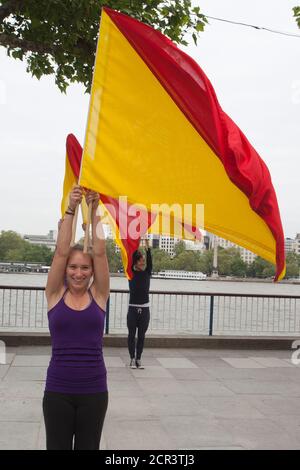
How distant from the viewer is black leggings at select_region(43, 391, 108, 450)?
3598 millimetres

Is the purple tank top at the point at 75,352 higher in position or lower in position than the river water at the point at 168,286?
higher

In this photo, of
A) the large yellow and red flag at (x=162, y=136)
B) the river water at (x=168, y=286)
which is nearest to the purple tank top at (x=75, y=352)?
the large yellow and red flag at (x=162, y=136)

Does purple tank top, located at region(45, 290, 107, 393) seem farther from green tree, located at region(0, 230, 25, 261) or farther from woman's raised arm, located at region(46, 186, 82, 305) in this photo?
green tree, located at region(0, 230, 25, 261)

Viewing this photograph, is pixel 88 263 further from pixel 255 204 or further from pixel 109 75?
pixel 109 75

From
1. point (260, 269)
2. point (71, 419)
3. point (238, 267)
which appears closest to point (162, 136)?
point (71, 419)

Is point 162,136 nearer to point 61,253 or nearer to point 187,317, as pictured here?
point 61,253

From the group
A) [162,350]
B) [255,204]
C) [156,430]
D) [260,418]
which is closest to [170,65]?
[255,204]

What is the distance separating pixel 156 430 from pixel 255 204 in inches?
108

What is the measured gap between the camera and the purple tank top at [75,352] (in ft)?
11.9

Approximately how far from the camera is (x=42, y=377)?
8.59m

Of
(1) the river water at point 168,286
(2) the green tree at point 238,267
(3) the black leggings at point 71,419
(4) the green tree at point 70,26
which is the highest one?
(4) the green tree at point 70,26

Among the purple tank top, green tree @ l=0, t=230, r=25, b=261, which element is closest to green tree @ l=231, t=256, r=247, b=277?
green tree @ l=0, t=230, r=25, b=261

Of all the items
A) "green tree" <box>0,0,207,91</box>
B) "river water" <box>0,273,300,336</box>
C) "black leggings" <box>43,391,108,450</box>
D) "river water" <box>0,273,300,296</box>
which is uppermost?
"green tree" <box>0,0,207,91</box>

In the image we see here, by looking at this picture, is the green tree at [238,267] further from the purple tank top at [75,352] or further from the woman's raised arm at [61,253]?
the purple tank top at [75,352]
